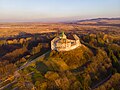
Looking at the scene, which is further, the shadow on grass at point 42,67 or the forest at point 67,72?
the shadow on grass at point 42,67

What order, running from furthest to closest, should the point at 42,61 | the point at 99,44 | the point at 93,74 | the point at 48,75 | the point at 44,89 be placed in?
the point at 99,44 < the point at 42,61 < the point at 93,74 < the point at 48,75 < the point at 44,89

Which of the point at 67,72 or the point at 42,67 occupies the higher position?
the point at 42,67

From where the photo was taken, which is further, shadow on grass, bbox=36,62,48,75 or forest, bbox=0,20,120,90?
shadow on grass, bbox=36,62,48,75

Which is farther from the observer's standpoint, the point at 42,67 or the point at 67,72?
the point at 42,67

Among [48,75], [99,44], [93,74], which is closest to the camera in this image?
[48,75]

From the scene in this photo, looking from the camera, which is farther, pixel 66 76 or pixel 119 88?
pixel 66 76

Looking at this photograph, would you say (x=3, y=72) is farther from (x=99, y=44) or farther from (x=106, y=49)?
(x=99, y=44)

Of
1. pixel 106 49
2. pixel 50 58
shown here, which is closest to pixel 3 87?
pixel 50 58

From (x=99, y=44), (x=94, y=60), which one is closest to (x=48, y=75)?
(x=94, y=60)

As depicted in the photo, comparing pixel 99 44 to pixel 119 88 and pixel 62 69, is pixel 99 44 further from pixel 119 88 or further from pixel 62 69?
pixel 119 88
